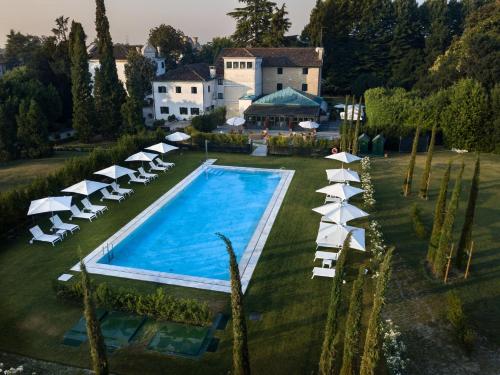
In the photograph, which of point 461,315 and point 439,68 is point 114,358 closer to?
point 461,315

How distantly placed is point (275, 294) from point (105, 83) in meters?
36.1

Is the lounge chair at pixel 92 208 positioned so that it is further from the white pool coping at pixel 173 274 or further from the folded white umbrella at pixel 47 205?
A: the white pool coping at pixel 173 274

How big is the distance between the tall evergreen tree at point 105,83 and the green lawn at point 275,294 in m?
23.8

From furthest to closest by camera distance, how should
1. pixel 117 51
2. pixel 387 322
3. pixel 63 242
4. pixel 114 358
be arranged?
pixel 117 51, pixel 63 242, pixel 387 322, pixel 114 358

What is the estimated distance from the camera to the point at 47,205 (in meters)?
19.1

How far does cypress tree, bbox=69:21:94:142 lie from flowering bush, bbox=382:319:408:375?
39.0 meters

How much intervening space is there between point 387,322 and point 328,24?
65.4 meters

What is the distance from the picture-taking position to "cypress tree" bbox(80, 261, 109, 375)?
337 inches

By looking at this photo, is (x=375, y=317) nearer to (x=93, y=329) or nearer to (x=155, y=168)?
(x=93, y=329)

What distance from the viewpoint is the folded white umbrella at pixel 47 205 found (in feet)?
61.7

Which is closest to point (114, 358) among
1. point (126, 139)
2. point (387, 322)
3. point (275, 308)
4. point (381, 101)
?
point (275, 308)

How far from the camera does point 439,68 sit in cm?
4944

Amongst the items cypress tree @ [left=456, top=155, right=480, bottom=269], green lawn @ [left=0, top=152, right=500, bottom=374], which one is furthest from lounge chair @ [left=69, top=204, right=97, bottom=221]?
cypress tree @ [left=456, top=155, right=480, bottom=269]

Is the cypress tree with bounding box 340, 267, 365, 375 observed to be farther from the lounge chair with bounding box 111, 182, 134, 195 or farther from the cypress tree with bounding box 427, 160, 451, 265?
the lounge chair with bounding box 111, 182, 134, 195
